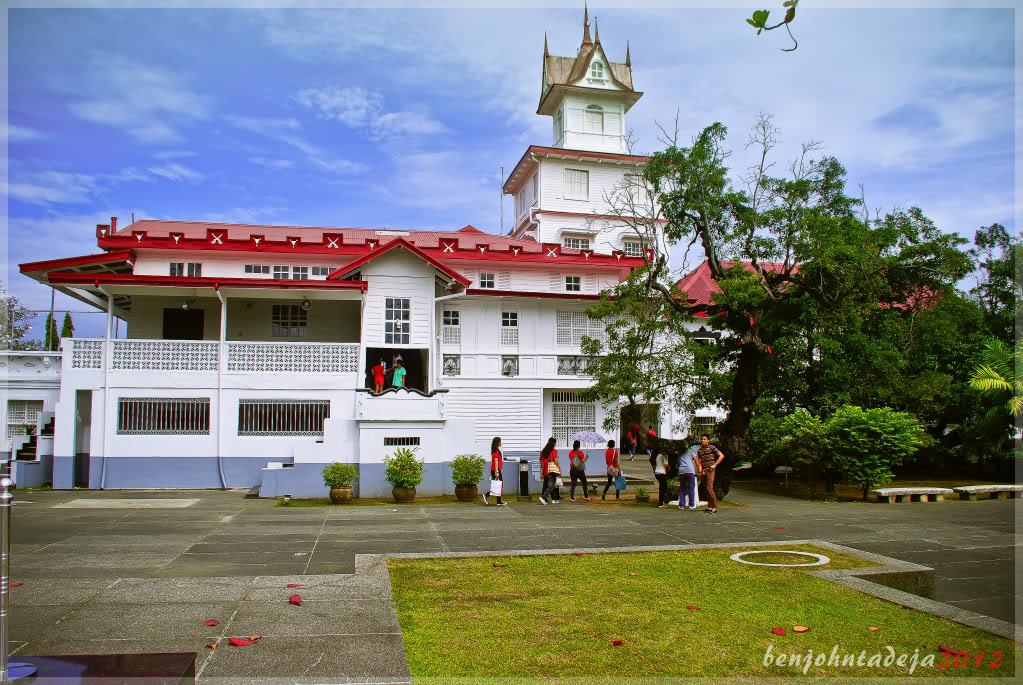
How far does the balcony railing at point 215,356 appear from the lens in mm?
21516

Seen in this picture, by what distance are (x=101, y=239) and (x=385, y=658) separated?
27.8m

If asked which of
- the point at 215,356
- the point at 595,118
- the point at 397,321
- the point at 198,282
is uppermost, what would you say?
the point at 595,118

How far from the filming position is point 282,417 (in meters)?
22.2

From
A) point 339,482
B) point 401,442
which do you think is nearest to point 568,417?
point 401,442

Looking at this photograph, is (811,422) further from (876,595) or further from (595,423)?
(876,595)

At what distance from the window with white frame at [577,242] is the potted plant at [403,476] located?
75.7 ft

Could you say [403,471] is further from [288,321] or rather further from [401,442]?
[288,321]

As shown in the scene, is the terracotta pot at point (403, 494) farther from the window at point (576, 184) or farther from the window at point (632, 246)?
the window at point (576, 184)

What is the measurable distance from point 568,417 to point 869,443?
1221 centimetres

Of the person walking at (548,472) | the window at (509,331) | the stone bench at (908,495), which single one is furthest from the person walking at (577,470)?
the window at (509,331)

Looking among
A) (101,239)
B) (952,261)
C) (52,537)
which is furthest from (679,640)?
(101,239)

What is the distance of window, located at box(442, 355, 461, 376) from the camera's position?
28.0 metres

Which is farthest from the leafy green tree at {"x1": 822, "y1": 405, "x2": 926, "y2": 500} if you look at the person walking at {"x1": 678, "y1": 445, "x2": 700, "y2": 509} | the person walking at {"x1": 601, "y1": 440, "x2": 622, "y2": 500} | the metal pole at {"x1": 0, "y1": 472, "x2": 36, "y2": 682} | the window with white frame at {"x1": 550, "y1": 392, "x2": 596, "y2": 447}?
the metal pole at {"x1": 0, "y1": 472, "x2": 36, "y2": 682}

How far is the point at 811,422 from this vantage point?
20.2 metres
